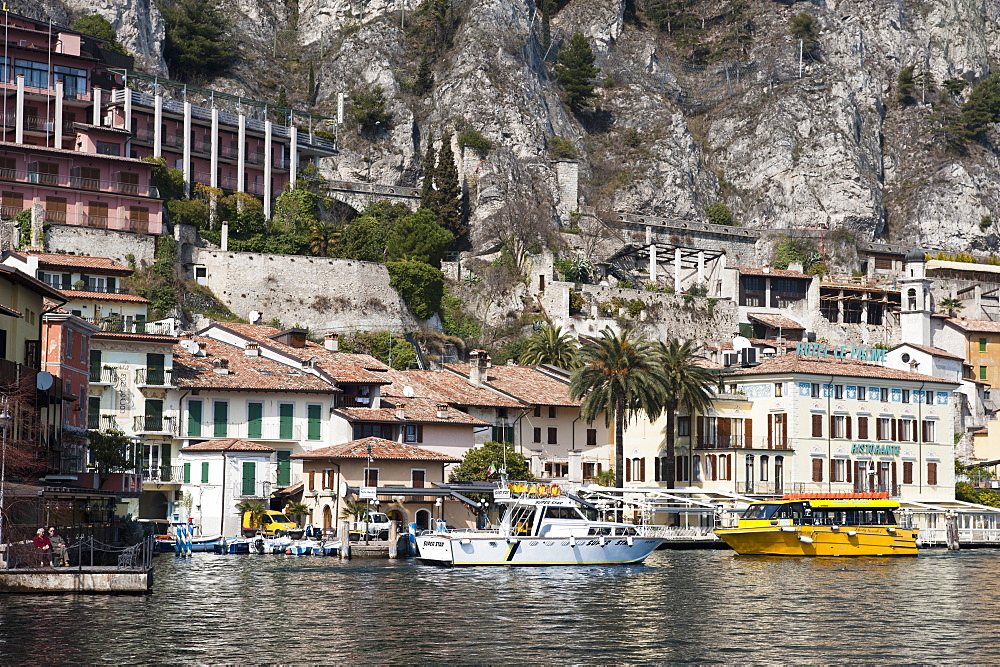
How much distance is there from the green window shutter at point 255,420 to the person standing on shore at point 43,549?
38081 millimetres

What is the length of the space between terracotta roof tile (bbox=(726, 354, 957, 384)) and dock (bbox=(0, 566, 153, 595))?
58786 mm

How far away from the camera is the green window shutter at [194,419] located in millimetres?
86562

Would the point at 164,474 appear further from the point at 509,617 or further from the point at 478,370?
the point at 509,617

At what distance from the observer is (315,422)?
3511 inches

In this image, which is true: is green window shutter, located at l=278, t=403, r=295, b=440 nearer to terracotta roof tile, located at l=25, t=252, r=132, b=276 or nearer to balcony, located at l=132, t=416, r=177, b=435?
balcony, located at l=132, t=416, r=177, b=435

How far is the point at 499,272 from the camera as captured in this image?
127 m

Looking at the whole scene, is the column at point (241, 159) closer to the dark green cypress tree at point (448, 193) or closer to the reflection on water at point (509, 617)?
the dark green cypress tree at point (448, 193)

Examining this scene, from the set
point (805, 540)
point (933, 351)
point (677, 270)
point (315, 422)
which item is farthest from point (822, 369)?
point (677, 270)

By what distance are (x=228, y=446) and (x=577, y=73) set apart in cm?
9129

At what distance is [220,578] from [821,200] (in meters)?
116

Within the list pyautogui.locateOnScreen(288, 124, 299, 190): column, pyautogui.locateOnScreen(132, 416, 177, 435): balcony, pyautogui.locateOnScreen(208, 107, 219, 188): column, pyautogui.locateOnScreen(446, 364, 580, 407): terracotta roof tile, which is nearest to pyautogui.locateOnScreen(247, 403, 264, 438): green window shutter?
pyautogui.locateOnScreen(132, 416, 177, 435): balcony

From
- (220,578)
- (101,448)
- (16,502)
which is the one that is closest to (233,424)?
(101,448)

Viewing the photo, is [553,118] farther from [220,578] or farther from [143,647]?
[143,647]

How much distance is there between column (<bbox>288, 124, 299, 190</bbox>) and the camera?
414ft
